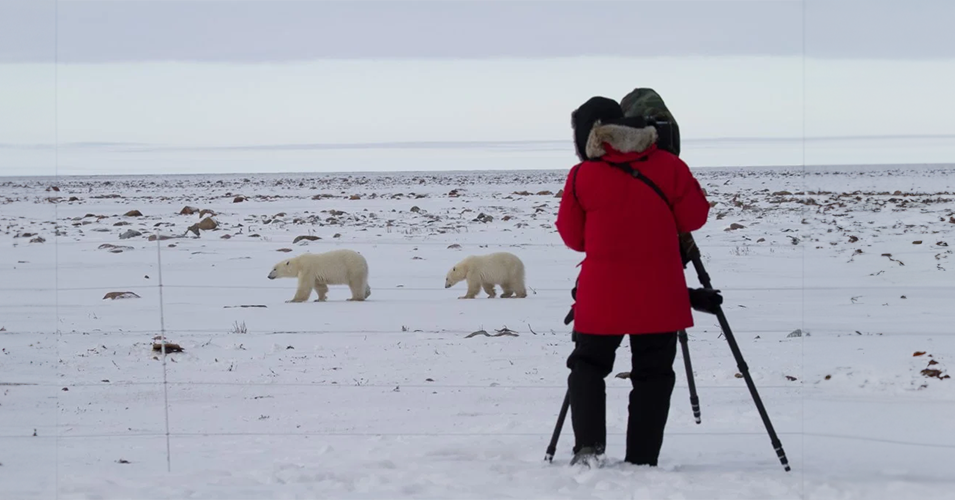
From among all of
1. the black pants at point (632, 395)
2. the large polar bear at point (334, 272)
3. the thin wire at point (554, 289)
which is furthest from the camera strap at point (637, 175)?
the large polar bear at point (334, 272)

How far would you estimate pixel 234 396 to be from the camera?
5648 millimetres

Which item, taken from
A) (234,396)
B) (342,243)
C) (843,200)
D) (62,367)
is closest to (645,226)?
(234,396)

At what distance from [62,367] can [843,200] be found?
2715 centimetres

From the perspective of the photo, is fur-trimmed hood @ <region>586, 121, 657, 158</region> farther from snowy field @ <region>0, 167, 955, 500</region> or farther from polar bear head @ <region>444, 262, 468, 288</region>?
polar bear head @ <region>444, 262, 468, 288</region>

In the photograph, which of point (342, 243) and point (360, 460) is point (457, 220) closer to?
point (342, 243)

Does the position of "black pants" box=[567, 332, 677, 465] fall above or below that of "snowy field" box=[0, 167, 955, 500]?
above

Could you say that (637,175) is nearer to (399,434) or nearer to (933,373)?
(399,434)

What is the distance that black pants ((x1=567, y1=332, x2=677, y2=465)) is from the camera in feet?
12.2

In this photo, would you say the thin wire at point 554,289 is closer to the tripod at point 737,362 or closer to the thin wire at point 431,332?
the thin wire at point 431,332

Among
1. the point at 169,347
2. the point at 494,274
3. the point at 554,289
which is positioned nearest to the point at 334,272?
the point at 494,274

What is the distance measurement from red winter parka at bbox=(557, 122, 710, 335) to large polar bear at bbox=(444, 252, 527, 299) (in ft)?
24.2

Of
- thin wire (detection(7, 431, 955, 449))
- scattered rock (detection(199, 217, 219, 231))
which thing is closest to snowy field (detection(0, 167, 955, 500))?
thin wire (detection(7, 431, 955, 449))

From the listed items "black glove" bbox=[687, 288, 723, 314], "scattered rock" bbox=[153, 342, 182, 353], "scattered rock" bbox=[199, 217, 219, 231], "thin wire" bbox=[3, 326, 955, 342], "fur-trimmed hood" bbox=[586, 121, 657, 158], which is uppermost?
"fur-trimmed hood" bbox=[586, 121, 657, 158]

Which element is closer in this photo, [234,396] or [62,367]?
[234,396]
